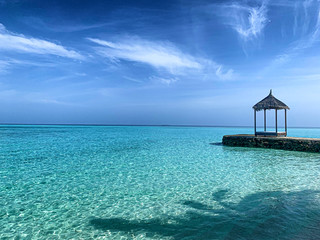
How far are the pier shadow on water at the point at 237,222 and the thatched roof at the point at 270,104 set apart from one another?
14637 millimetres

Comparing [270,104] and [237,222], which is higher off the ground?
[270,104]

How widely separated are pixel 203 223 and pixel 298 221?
6.55ft

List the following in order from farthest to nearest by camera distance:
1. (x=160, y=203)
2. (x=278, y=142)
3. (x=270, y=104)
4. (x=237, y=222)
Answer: (x=270, y=104), (x=278, y=142), (x=160, y=203), (x=237, y=222)

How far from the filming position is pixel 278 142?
17.3 meters

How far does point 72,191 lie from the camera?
6.74 metres

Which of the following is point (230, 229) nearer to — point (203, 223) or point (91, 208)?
point (203, 223)

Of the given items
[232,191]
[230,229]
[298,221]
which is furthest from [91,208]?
[298,221]

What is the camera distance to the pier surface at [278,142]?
15.6 metres

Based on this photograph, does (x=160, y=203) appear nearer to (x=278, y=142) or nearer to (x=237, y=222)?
(x=237, y=222)

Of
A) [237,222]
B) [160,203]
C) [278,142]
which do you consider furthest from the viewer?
[278,142]

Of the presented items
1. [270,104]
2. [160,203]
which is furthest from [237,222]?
[270,104]

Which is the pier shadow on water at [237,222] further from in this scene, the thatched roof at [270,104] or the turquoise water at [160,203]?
the thatched roof at [270,104]

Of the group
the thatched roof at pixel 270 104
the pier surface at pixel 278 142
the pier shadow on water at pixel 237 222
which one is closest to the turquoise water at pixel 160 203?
the pier shadow on water at pixel 237 222

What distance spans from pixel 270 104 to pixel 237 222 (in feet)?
55.9
